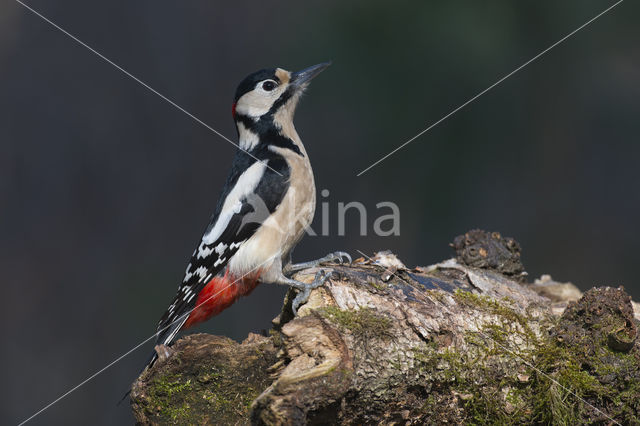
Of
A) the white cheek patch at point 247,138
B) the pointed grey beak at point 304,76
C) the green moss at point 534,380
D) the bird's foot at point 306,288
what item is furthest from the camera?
the pointed grey beak at point 304,76

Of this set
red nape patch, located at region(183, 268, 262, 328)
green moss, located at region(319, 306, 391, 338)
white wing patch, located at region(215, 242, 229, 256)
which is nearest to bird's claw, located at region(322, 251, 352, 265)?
red nape patch, located at region(183, 268, 262, 328)

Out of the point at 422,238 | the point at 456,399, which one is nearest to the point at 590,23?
the point at 422,238

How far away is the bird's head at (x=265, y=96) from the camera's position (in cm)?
287

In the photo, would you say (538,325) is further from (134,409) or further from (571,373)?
(134,409)

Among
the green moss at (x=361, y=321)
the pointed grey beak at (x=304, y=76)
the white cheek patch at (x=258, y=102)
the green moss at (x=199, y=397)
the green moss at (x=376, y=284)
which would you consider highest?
the pointed grey beak at (x=304, y=76)

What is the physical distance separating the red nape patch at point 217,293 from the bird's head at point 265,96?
818 mm

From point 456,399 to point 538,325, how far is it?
43cm

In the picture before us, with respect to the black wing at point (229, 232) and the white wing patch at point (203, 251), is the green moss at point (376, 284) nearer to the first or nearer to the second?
the black wing at point (229, 232)

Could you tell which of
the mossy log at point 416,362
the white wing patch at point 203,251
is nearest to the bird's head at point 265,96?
the white wing patch at point 203,251

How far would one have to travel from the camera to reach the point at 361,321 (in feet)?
5.56

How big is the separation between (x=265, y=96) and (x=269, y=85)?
0.05 metres

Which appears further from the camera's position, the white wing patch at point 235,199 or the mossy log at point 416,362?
the white wing patch at point 235,199

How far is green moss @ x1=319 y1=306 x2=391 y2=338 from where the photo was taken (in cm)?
167

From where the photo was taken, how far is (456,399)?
1764 millimetres
